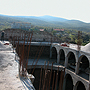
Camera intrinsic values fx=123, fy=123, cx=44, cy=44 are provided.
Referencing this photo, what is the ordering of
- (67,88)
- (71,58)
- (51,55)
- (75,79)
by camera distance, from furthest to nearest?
(51,55)
(71,58)
(67,88)
(75,79)

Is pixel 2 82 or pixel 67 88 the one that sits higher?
pixel 2 82

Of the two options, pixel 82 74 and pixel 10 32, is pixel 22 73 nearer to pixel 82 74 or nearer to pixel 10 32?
pixel 82 74

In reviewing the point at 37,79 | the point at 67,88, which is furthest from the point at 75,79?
the point at 37,79

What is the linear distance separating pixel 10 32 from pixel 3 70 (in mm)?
19306

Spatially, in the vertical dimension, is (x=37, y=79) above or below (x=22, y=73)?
below

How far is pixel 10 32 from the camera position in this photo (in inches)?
974

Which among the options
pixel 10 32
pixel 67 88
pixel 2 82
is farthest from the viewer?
pixel 10 32

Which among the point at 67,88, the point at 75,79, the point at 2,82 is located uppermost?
the point at 2,82

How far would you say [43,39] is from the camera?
2641 cm

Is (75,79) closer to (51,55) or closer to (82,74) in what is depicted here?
(82,74)

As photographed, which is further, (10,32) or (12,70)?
(10,32)

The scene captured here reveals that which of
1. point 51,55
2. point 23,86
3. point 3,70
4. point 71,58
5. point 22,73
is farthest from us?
point 51,55

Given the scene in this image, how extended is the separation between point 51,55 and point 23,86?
1779 cm

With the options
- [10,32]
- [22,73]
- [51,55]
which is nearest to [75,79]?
[51,55]
